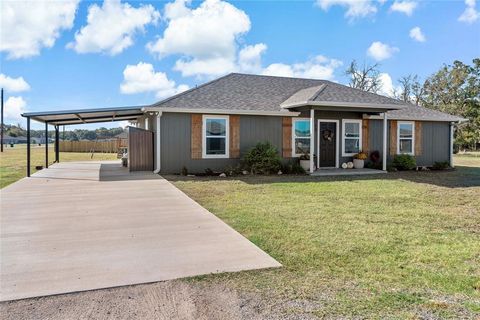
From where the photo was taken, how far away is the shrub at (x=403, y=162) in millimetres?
15875

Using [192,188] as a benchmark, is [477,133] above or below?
above

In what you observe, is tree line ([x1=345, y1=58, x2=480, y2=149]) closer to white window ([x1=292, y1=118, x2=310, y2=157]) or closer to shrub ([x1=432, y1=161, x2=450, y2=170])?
shrub ([x1=432, y1=161, x2=450, y2=170])

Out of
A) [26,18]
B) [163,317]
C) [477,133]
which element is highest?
[26,18]

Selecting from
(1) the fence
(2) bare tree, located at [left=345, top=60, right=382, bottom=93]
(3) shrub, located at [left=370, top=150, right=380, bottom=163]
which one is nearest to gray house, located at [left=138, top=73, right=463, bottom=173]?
(3) shrub, located at [left=370, top=150, right=380, bottom=163]

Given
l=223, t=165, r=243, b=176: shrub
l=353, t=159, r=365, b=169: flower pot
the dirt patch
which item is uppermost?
l=353, t=159, r=365, b=169: flower pot

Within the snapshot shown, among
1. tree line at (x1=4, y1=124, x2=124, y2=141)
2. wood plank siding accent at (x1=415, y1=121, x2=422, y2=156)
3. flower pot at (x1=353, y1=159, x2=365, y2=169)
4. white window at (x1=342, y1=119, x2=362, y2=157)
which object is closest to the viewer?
flower pot at (x1=353, y1=159, x2=365, y2=169)

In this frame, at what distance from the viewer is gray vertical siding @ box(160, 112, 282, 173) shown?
524 inches

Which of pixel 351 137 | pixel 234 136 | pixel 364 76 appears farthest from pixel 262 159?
pixel 364 76

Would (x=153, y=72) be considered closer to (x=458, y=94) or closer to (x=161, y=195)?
(x=161, y=195)

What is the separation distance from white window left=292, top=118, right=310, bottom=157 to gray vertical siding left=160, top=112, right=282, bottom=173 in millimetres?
1024

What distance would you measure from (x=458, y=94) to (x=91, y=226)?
1617 inches

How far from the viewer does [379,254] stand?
436 cm

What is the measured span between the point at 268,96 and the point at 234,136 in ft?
9.59

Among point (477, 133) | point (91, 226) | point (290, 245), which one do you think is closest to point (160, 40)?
point (91, 226)
